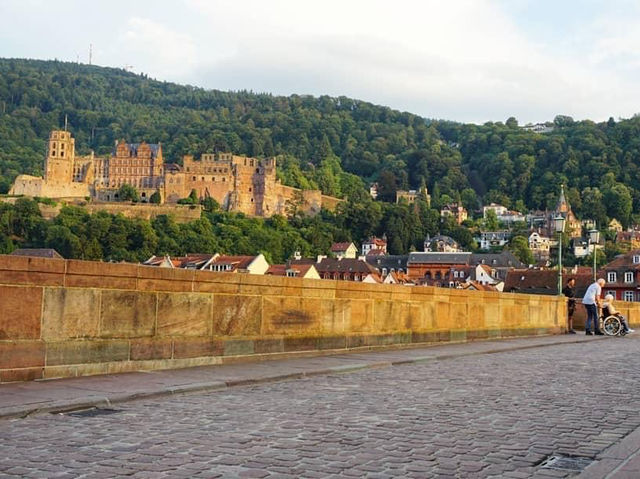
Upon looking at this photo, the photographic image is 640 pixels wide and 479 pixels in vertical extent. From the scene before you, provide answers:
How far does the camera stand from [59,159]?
505 feet

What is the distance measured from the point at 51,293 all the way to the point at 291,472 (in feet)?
15.3

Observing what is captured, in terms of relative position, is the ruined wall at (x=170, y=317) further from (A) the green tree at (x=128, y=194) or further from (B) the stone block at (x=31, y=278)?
(A) the green tree at (x=128, y=194)

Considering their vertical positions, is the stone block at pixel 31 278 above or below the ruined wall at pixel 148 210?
below

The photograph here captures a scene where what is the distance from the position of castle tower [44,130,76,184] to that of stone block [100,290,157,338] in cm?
14545

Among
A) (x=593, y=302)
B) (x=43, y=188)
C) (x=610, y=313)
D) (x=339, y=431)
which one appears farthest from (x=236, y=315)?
(x=43, y=188)

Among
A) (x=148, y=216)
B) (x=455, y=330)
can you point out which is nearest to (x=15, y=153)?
(x=148, y=216)

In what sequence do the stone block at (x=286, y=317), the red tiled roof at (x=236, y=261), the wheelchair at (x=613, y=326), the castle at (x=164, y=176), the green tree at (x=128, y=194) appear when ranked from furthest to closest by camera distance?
1. the castle at (x=164, y=176)
2. the green tree at (x=128, y=194)
3. the red tiled roof at (x=236, y=261)
4. the wheelchair at (x=613, y=326)
5. the stone block at (x=286, y=317)

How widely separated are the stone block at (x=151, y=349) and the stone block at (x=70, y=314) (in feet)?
2.11

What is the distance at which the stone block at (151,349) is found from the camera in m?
10.0

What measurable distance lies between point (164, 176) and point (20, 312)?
5968 inches

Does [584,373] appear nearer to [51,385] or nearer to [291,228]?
[51,385]

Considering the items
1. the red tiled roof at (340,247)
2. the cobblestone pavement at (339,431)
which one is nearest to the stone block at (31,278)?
the cobblestone pavement at (339,431)

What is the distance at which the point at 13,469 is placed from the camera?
5133 millimetres

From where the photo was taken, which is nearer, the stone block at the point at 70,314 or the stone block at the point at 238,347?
the stone block at the point at 70,314
